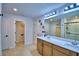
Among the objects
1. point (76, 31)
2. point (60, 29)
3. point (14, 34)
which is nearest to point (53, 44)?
point (60, 29)

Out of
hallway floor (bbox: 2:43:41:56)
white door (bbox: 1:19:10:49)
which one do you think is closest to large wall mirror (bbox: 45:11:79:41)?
hallway floor (bbox: 2:43:41:56)

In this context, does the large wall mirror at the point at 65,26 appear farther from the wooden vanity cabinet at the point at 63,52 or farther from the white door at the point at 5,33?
the white door at the point at 5,33

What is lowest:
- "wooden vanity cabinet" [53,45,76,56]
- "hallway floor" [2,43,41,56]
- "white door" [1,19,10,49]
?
"hallway floor" [2,43,41,56]

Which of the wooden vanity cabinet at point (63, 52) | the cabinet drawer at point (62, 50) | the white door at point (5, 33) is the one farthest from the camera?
the white door at point (5, 33)

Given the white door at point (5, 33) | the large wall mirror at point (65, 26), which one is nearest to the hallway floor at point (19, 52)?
the white door at point (5, 33)

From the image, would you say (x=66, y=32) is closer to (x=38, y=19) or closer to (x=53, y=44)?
(x=53, y=44)

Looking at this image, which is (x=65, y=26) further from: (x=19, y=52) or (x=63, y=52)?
(x=19, y=52)

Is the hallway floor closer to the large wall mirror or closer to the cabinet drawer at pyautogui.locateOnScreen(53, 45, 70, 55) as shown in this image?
the cabinet drawer at pyautogui.locateOnScreen(53, 45, 70, 55)

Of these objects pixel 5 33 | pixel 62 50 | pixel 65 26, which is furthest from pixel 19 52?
pixel 65 26

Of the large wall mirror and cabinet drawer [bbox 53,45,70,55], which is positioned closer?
cabinet drawer [bbox 53,45,70,55]

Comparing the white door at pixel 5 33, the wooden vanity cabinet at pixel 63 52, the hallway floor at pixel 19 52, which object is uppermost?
the white door at pixel 5 33

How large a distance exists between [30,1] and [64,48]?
111cm

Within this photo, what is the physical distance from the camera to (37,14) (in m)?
2.42

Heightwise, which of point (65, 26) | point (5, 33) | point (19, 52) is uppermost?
point (65, 26)
